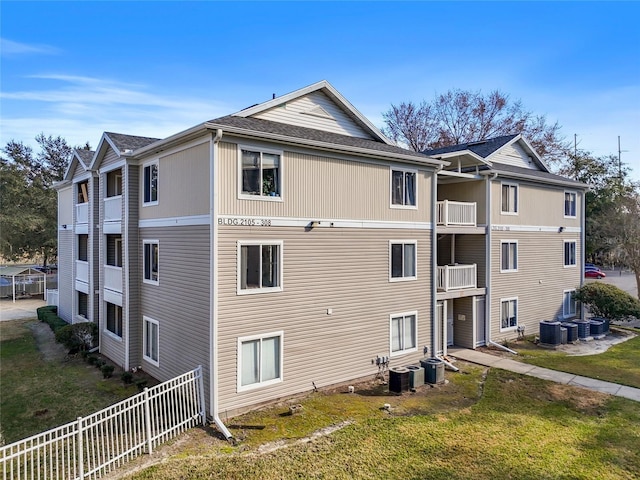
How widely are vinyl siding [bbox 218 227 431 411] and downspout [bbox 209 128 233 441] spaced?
0.17m

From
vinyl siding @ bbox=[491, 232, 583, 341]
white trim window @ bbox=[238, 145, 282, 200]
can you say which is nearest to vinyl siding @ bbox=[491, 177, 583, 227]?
vinyl siding @ bbox=[491, 232, 583, 341]

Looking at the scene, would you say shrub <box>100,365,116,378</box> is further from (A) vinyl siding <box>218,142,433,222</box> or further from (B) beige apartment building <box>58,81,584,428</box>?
(A) vinyl siding <box>218,142,433,222</box>

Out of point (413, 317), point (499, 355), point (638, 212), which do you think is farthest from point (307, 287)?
point (638, 212)

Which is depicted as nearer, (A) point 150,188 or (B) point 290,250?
(B) point 290,250

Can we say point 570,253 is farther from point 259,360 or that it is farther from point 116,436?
point 116,436

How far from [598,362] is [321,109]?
1418 centimetres

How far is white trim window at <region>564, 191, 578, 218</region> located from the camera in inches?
896

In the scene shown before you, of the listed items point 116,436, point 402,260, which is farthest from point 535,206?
point 116,436

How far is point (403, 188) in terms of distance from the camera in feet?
49.5

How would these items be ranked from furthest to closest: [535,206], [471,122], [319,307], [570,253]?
1. [471,122]
2. [570,253]
3. [535,206]
4. [319,307]

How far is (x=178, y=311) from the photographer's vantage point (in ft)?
40.5

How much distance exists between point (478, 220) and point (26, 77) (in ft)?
59.4

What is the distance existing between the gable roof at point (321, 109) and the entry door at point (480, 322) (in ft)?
26.1

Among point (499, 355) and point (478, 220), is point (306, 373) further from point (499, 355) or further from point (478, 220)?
point (478, 220)
